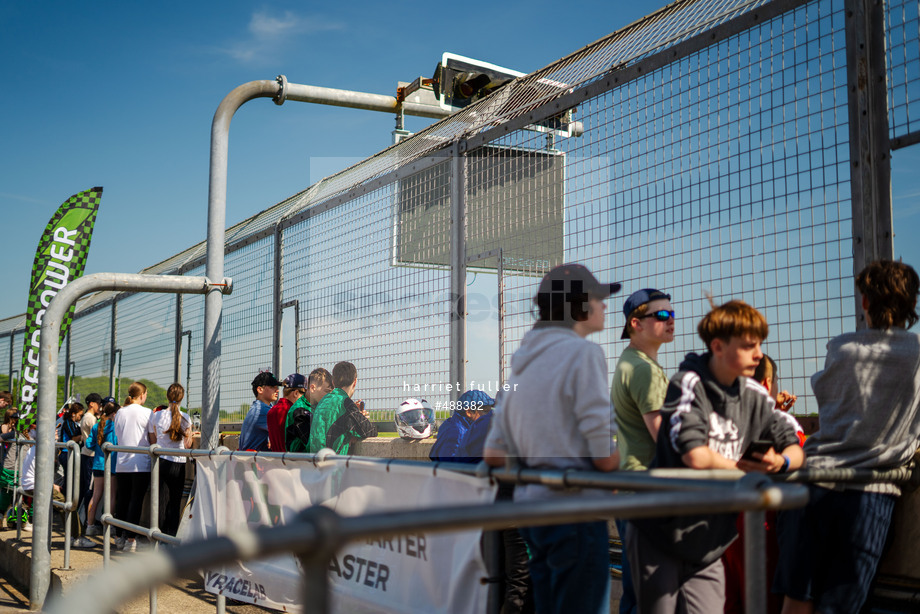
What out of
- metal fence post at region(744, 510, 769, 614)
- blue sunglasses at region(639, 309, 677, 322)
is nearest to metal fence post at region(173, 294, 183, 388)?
blue sunglasses at region(639, 309, 677, 322)

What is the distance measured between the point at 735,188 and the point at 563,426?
1.54 m

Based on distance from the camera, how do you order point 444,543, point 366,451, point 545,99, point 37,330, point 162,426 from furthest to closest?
1. point 37,330
2. point 162,426
3. point 366,451
4. point 545,99
5. point 444,543

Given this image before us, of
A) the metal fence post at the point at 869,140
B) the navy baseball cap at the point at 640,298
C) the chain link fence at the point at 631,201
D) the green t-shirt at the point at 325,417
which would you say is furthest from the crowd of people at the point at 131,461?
the metal fence post at the point at 869,140

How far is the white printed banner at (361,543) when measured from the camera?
123 inches

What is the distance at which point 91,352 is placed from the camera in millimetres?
15953

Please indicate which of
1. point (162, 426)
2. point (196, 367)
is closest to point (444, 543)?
point (162, 426)

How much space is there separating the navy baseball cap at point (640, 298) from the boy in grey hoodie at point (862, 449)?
87 centimetres

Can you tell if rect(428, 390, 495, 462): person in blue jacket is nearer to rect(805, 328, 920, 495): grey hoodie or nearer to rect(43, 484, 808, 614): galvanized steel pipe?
rect(805, 328, 920, 495): grey hoodie

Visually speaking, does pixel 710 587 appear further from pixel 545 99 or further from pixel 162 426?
pixel 162 426

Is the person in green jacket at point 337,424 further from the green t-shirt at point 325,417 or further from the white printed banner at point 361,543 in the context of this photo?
the white printed banner at point 361,543

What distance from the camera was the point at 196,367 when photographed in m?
10.7

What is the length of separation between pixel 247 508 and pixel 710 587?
277cm

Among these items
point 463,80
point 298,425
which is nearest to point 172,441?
point 298,425

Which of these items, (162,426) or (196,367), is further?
(196,367)
